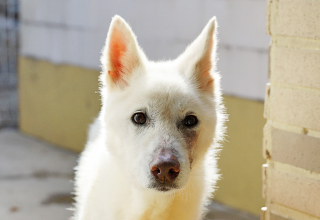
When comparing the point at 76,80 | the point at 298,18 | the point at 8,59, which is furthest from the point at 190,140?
the point at 8,59

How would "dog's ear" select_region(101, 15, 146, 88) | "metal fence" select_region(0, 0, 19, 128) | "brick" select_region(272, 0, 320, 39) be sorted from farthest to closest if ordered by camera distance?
"metal fence" select_region(0, 0, 19, 128)
"dog's ear" select_region(101, 15, 146, 88)
"brick" select_region(272, 0, 320, 39)

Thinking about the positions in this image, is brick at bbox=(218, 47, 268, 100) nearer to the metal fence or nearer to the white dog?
the white dog

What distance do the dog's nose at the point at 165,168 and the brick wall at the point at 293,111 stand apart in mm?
583

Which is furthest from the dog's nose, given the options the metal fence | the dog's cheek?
the metal fence

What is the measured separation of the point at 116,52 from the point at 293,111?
1149 millimetres

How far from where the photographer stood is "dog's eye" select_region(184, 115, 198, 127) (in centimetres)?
247

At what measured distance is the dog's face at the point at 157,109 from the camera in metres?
2.27

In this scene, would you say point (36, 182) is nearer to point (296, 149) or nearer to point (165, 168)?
point (165, 168)

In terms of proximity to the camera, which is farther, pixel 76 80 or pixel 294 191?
pixel 76 80

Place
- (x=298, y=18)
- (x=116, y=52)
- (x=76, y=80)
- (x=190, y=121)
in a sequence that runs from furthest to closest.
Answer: (x=76, y=80)
(x=116, y=52)
(x=190, y=121)
(x=298, y=18)

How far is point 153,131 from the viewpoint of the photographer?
2.37 m

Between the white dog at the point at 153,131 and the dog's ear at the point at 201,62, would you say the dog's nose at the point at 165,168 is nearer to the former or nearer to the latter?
the white dog at the point at 153,131

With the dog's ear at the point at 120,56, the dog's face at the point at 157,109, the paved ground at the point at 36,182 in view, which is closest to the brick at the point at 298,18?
the dog's face at the point at 157,109

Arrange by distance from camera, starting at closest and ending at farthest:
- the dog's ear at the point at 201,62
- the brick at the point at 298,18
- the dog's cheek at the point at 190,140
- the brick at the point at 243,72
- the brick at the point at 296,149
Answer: the brick at the point at 298,18 < the brick at the point at 296,149 < the dog's cheek at the point at 190,140 < the dog's ear at the point at 201,62 < the brick at the point at 243,72
